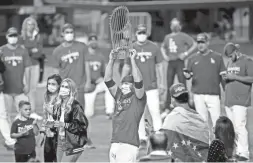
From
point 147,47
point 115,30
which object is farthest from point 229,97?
point 115,30

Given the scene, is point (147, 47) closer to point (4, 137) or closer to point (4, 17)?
point (4, 137)

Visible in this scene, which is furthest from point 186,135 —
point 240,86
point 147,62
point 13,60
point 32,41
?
point 32,41

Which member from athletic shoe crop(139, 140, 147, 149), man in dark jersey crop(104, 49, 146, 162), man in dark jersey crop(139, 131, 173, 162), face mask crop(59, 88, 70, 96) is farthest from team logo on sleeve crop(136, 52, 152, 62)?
man in dark jersey crop(139, 131, 173, 162)

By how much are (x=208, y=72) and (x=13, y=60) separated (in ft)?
12.7

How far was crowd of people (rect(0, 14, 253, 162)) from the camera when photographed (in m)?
8.41

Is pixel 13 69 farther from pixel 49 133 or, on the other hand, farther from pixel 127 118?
pixel 127 118

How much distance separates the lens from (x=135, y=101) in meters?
9.61

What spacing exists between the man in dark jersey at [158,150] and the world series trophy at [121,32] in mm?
2668

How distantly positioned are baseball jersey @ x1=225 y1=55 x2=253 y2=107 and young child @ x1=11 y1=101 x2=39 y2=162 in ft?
13.1

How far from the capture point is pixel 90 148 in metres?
13.8

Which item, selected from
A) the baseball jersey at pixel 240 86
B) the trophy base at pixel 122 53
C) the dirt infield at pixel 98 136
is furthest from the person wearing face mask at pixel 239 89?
the trophy base at pixel 122 53

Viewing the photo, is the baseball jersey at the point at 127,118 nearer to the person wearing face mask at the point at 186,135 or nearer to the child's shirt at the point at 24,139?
the person wearing face mask at the point at 186,135

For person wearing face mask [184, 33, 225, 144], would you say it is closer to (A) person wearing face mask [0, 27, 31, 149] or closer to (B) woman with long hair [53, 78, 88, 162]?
(A) person wearing face mask [0, 27, 31, 149]

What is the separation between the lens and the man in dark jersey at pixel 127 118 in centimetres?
952
